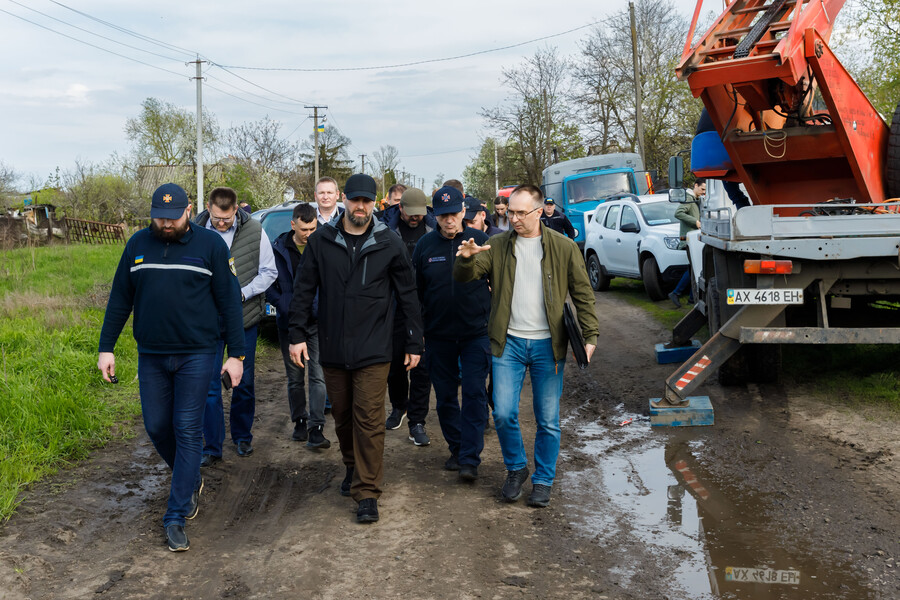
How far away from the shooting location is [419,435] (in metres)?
6.81

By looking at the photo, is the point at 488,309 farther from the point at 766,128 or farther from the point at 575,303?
the point at 766,128

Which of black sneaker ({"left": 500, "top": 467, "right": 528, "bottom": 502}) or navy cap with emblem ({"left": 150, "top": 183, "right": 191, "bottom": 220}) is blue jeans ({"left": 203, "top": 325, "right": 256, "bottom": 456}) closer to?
navy cap with emblem ({"left": 150, "top": 183, "right": 191, "bottom": 220})

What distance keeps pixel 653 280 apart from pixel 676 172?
4.12 metres

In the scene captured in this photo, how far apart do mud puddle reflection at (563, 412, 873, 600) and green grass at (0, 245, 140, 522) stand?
3.80 meters

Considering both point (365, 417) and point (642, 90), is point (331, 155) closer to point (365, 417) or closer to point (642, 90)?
point (642, 90)

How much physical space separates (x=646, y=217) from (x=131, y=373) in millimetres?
9436

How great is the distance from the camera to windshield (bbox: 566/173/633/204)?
24250 mm

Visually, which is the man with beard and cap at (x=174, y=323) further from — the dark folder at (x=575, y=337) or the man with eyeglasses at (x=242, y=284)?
the dark folder at (x=575, y=337)

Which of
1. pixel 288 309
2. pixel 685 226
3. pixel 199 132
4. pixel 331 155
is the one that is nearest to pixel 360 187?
pixel 288 309

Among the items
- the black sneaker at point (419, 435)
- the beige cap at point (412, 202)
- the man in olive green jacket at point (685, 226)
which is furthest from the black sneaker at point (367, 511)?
the man in olive green jacket at point (685, 226)

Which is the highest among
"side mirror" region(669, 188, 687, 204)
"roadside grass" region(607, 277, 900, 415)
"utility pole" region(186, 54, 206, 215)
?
"utility pole" region(186, 54, 206, 215)

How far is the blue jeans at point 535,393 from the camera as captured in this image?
17.5ft

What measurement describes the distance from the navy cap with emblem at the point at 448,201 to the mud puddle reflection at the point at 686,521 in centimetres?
207

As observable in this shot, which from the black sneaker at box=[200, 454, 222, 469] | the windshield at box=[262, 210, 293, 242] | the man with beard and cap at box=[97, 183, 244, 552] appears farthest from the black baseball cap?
the windshield at box=[262, 210, 293, 242]
